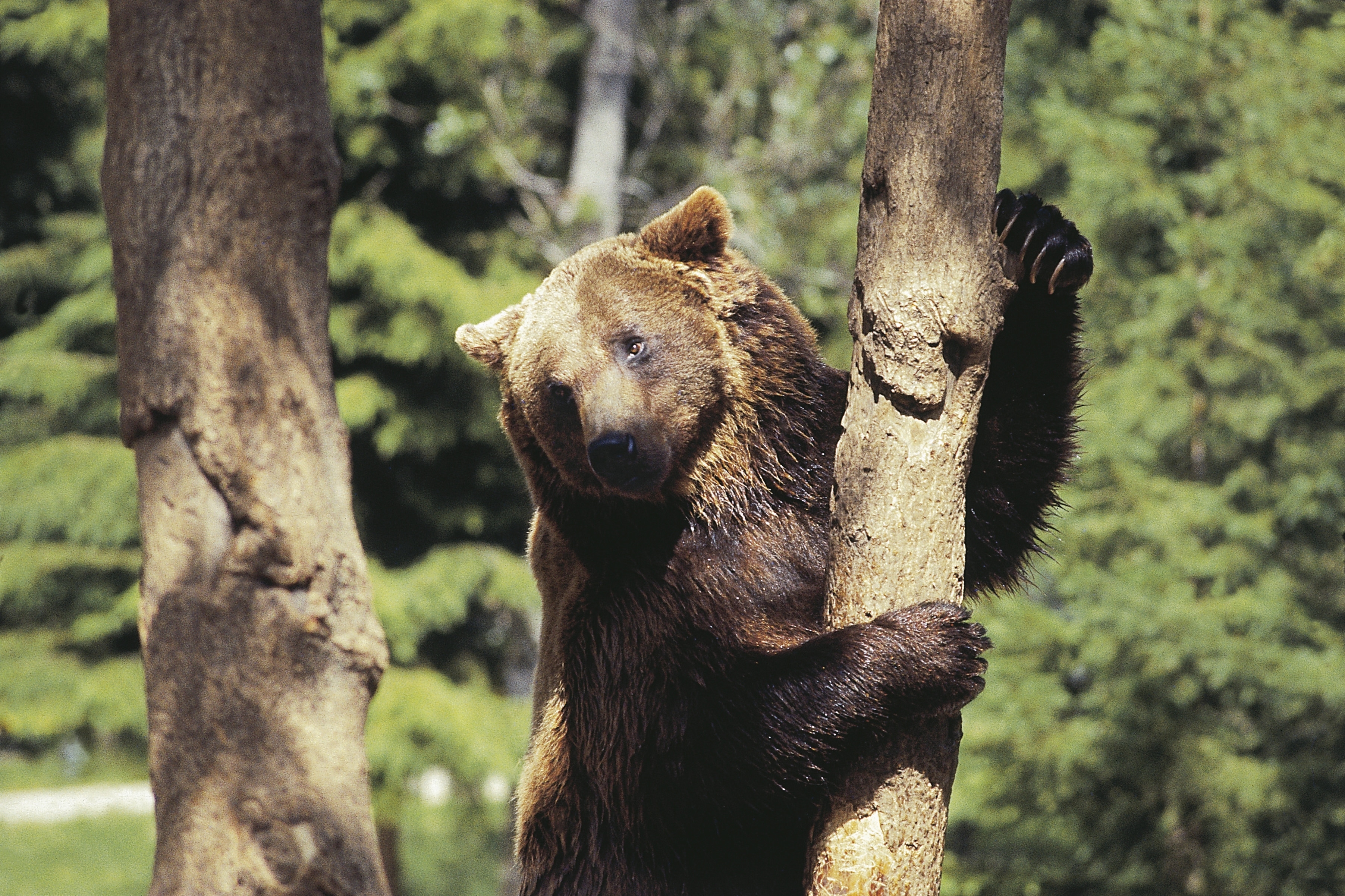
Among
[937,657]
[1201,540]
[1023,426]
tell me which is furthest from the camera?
[1201,540]

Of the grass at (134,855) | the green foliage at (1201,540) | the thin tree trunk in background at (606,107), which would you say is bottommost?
the grass at (134,855)

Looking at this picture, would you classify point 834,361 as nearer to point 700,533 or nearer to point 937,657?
point 700,533

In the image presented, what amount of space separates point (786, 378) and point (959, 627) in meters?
1.06

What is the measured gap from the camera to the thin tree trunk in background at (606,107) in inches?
419

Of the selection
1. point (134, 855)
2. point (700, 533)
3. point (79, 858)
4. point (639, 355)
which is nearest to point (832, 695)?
point (700, 533)

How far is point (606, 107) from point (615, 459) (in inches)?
322

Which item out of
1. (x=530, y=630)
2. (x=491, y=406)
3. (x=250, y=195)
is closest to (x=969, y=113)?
(x=250, y=195)

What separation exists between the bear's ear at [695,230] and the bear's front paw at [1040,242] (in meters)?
0.96

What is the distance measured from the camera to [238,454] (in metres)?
3.13

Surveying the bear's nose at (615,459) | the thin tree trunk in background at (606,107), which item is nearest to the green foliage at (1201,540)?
the bear's nose at (615,459)

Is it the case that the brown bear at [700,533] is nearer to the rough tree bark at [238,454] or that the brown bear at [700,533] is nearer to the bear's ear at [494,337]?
the bear's ear at [494,337]

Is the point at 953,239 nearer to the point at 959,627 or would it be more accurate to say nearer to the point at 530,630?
the point at 959,627

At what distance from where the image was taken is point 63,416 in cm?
1058

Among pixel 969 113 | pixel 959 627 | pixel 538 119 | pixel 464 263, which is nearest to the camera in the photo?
pixel 969 113
